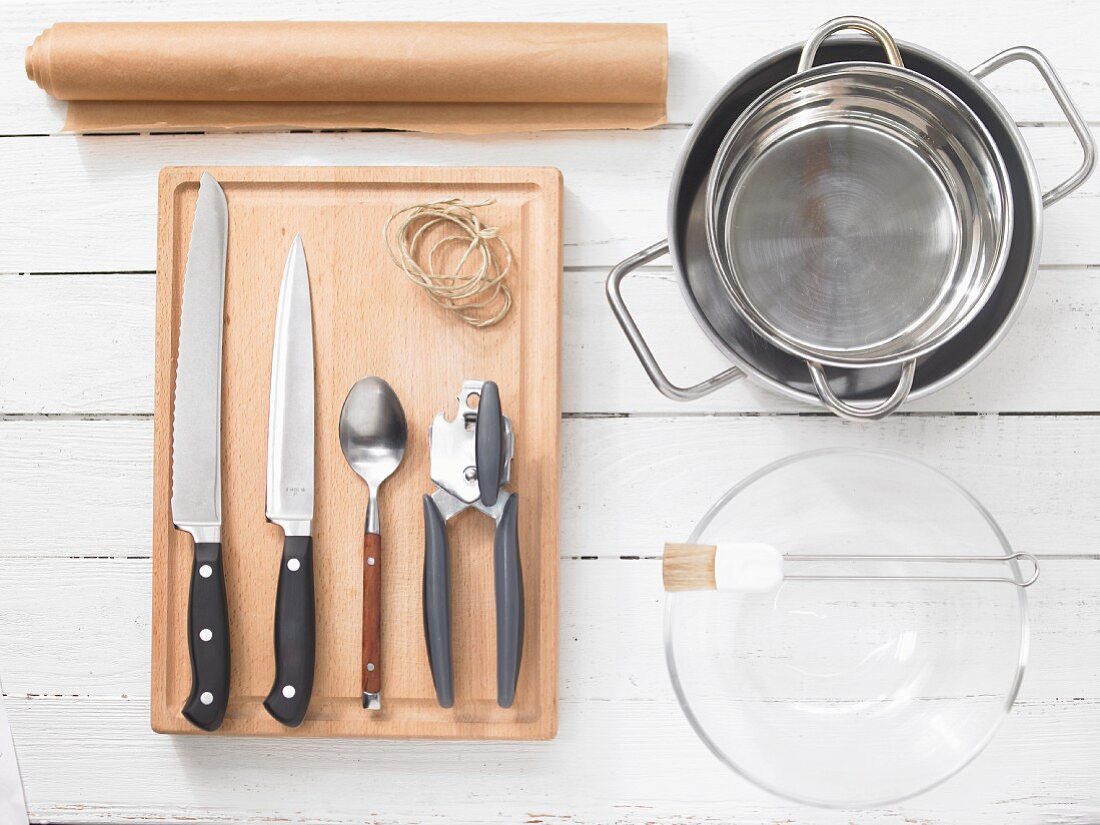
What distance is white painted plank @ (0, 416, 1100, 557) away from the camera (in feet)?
2.15

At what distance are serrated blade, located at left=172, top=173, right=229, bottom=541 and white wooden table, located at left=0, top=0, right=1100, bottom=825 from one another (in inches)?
2.2

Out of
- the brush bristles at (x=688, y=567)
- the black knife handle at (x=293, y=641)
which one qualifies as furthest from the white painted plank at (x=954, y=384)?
the black knife handle at (x=293, y=641)

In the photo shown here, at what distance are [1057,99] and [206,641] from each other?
2.26ft

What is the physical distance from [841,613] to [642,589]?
0.47 feet

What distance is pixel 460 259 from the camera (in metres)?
0.64

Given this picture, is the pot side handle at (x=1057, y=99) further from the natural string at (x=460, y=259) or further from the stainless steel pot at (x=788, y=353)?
the natural string at (x=460, y=259)

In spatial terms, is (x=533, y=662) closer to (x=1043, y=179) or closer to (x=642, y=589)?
(x=642, y=589)

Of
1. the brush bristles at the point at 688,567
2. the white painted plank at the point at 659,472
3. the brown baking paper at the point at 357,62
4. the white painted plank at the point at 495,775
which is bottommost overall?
the white painted plank at the point at 495,775

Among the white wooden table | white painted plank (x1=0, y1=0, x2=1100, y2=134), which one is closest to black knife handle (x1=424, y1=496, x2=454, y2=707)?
the white wooden table

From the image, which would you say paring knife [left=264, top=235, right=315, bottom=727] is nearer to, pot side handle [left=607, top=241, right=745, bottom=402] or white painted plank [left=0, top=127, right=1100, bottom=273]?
white painted plank [left=0, top=127, right=1100, bottom=273]

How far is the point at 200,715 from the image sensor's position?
24.3 inches

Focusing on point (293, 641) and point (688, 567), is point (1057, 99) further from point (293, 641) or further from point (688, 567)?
point (293, 641)

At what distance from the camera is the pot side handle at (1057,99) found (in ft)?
1.91

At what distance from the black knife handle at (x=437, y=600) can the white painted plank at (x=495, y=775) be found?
102 millimetres
